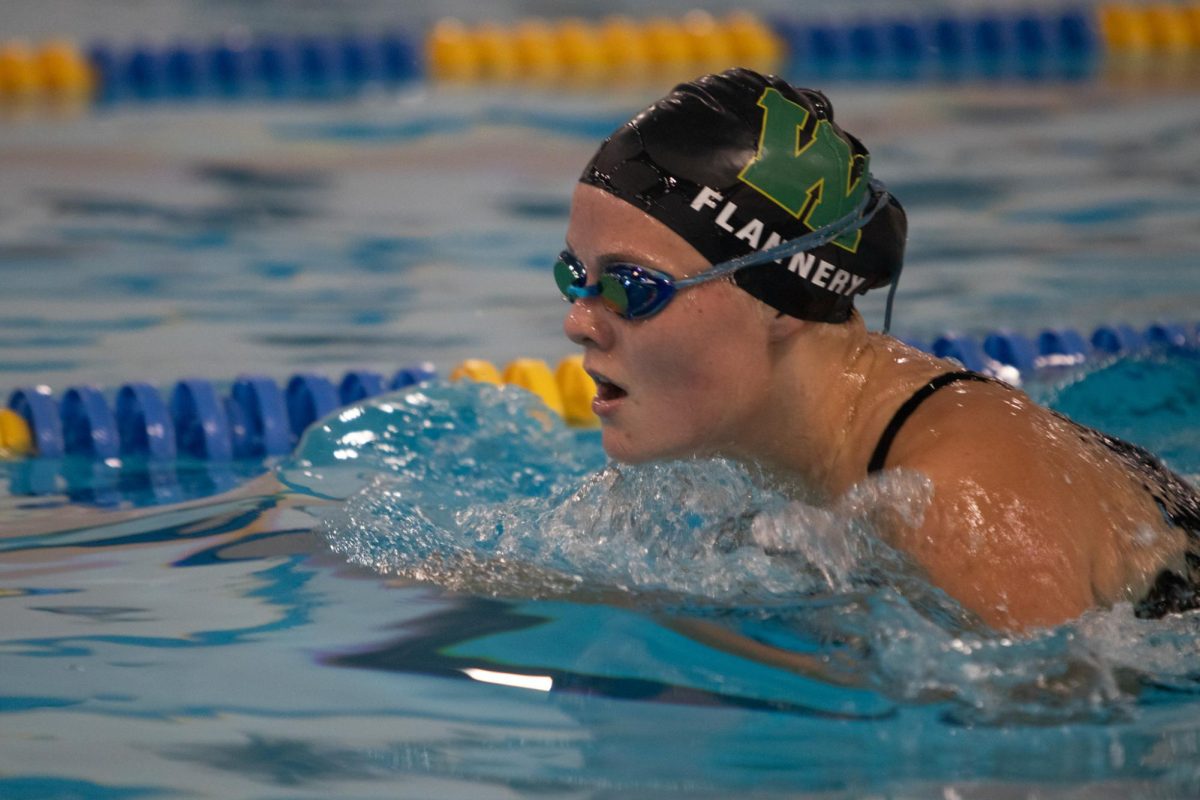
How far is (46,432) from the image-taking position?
13.1ft

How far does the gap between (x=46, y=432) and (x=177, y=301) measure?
162 centimetres

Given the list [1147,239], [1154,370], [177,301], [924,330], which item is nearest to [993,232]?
[1147,239]

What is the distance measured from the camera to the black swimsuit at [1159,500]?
7.95 ft

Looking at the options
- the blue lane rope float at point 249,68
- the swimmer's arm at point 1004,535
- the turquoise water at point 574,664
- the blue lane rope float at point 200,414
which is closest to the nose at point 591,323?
the turquoise water at point 574,664

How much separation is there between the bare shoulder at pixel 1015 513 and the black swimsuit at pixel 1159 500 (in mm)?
28

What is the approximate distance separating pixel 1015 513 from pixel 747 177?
2.20 ft

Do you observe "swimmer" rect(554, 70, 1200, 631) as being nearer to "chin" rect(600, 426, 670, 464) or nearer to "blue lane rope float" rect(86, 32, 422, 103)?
"chin" rect(600, 426, 670, 464)

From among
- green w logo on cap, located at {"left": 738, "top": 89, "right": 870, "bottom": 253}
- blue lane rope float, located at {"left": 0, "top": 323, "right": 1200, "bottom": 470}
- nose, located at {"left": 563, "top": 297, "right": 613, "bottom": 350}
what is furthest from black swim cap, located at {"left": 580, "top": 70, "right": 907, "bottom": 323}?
blue lane rope float, located at {"left": 0, "top": 323, "right": 1200, "bottom": 470}

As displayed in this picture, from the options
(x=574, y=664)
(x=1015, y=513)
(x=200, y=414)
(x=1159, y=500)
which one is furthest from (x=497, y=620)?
(x=200, y=414)

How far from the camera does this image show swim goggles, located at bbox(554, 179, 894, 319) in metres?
2.42

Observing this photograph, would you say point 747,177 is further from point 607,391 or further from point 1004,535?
point 1004,535

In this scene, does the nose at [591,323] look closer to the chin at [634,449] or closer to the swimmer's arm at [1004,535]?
the chin at [634,449]

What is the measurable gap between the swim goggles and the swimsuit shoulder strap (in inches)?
11.1

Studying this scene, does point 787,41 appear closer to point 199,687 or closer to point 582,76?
point 582,76
